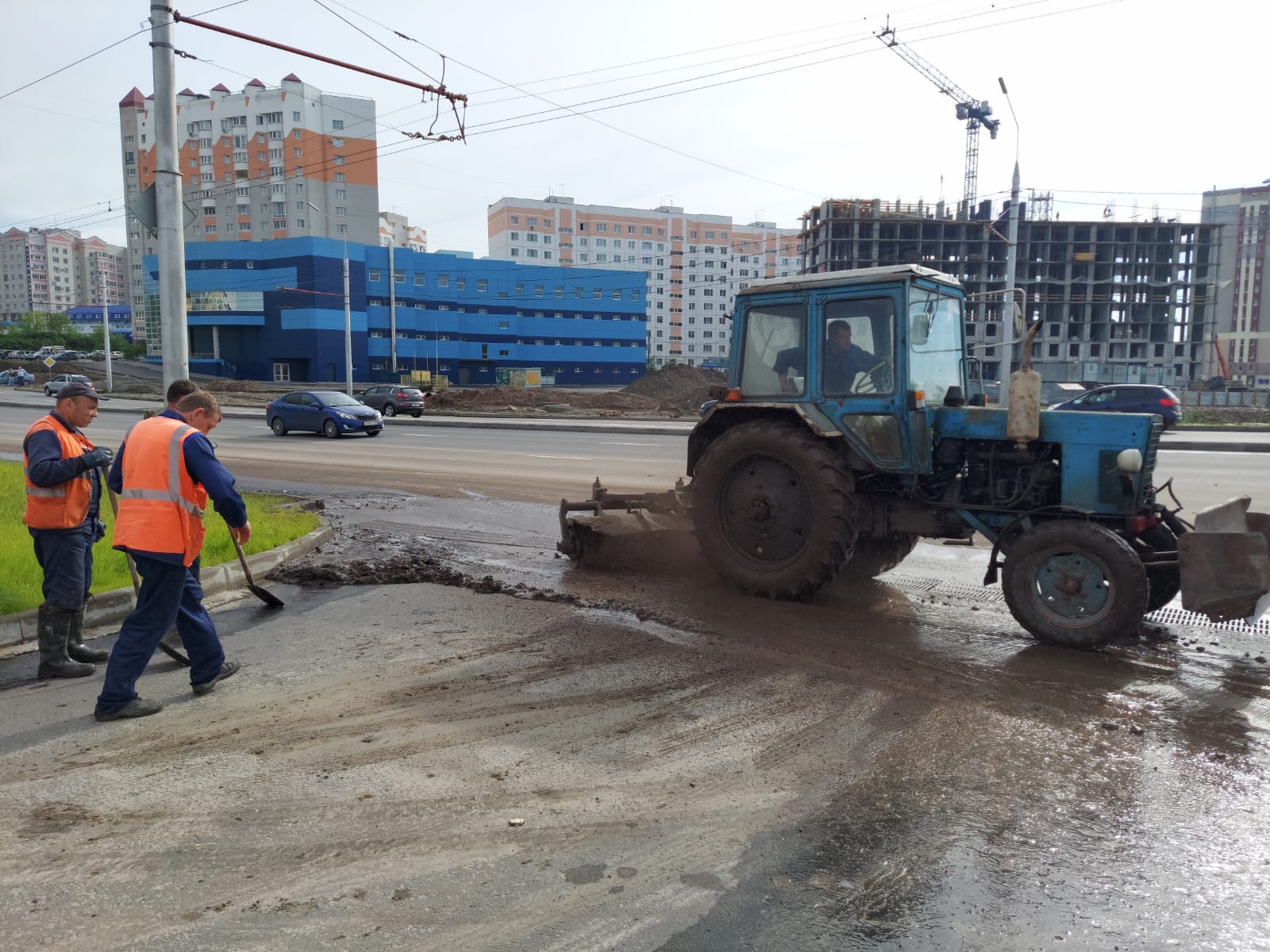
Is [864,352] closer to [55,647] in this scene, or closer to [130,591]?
[55,647]

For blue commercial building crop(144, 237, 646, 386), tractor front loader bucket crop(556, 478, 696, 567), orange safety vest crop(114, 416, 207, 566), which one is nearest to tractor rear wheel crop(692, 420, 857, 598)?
tractor front loader bucket crop(556, 478, 696, 567)

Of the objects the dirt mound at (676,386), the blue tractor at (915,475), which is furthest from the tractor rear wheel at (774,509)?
the dirt mound at (676,386)

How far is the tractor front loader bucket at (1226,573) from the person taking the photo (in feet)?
16.7

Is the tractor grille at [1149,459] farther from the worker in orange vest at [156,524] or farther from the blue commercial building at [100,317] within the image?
the blue commercial building at [100,317]

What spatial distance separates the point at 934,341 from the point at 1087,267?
10308 cm

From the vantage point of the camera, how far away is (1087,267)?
95750mm

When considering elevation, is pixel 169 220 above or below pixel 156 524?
above

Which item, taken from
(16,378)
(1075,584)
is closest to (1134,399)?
(1075,584)

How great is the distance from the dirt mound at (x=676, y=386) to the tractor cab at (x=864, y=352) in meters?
35.4

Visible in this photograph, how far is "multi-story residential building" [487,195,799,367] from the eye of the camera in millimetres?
121875

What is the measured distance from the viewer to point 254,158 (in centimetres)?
9300

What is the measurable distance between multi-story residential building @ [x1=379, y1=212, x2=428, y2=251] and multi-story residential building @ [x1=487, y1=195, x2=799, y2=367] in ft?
40.6

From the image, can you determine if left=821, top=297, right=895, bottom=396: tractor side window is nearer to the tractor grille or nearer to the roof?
the roof

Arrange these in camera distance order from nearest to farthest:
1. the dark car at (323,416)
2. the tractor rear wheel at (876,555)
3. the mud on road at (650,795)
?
the mud on road at (650,795) → the tractor rear wheel at (876,555) → the dark car at (323,416)
